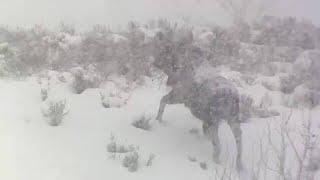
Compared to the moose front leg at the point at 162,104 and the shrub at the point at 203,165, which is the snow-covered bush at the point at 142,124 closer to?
the moose front leg at the point at 162,104

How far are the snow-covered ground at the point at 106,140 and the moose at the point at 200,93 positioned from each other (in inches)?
9.0

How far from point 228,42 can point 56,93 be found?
3338 millimetres

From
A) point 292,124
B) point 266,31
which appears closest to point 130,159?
point 292,124

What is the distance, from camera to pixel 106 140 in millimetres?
5391

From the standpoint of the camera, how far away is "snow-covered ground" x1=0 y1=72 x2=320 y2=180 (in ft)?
16.3

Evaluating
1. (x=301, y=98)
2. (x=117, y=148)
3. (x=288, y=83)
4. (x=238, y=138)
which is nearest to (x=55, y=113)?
Result: (x=117, y=148)

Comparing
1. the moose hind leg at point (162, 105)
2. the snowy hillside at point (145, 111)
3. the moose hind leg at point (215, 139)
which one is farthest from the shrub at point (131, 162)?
the moose hind leg at point (162, 105)

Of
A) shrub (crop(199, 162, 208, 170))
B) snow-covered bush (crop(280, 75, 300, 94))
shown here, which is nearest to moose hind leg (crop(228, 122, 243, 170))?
shrub (crop(199, 162, 208, 170))

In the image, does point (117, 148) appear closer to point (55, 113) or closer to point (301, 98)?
point (55, 113)

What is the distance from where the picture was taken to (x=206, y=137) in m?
5.85

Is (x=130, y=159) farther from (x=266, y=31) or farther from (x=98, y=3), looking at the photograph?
(x=266, y=31)

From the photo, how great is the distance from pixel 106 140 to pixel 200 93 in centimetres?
99

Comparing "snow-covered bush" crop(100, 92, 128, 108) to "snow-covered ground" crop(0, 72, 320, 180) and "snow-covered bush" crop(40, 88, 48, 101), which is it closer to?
"snow-covered ground" crop(0, 72, 320, 180)

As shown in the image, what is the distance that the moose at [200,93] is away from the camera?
219 inches
